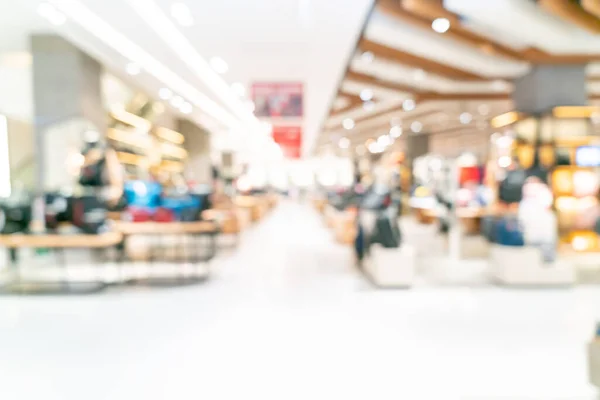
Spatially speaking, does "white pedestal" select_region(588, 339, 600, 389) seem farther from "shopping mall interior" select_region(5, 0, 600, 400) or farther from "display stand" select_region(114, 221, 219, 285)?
"display stand" select_region(114, 221, 219, 285)

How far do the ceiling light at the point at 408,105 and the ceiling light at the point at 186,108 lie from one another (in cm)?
581

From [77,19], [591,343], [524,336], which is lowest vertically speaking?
[524,336]

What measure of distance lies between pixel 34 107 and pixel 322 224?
352 inches

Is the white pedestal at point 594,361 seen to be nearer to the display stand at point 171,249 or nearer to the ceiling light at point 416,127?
the display stand at point 171,249

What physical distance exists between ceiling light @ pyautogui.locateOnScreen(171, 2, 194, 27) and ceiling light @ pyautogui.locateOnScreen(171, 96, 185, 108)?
6486 millimetres

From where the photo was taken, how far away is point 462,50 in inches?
361

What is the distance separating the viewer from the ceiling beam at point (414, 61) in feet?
28.3

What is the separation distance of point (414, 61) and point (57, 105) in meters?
6.29

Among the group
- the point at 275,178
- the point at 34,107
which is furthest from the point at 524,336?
the point at 275,178

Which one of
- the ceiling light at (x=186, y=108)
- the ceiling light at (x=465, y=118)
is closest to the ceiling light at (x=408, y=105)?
the ceiling light at (x=465, y=118)

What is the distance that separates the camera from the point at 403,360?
390 cm

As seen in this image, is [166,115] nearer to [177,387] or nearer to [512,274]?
[512,274]

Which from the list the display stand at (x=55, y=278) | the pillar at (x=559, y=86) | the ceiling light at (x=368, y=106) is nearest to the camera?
the display stand at (x=55, y=278)

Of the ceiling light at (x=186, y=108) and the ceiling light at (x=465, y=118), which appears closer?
the ceiling light at (x=186, y=108)
